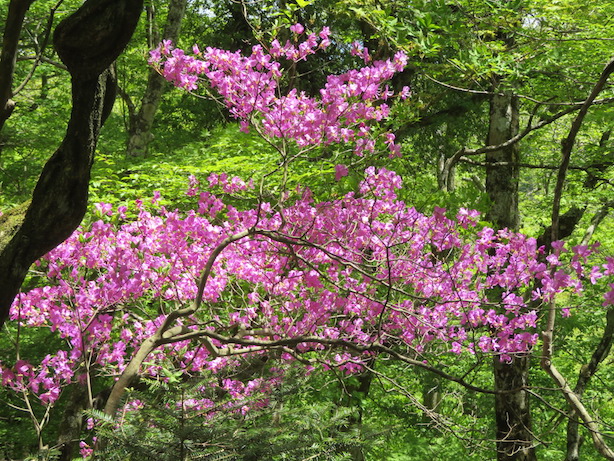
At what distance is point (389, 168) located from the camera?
8789 millimetres

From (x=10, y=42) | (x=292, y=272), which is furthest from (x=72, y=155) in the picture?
(x=292, y=272)

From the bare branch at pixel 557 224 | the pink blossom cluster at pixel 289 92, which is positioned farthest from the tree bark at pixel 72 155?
the bare branch at pixel 557 224

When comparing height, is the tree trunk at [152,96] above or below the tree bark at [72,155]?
above

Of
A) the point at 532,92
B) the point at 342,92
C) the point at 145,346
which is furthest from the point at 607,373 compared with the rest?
the point at 145,346

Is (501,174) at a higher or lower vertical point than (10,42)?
higher

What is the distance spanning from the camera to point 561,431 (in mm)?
13656

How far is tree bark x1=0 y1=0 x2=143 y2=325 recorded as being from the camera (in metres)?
2.46

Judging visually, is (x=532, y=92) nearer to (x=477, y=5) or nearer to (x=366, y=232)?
(x=477, y=5)

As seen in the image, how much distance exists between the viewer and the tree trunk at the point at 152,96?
895 cm

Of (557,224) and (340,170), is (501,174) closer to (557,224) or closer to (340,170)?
(340,170)

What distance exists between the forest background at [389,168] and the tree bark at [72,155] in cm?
8

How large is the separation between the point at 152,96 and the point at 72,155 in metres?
7.02

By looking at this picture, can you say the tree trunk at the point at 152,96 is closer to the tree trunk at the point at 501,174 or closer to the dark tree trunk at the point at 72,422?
the dark tree trunk at the point at 72,422

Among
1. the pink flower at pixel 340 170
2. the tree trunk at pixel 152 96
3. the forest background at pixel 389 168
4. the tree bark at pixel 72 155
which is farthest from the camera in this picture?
the tree trunk at pixel 152 96
